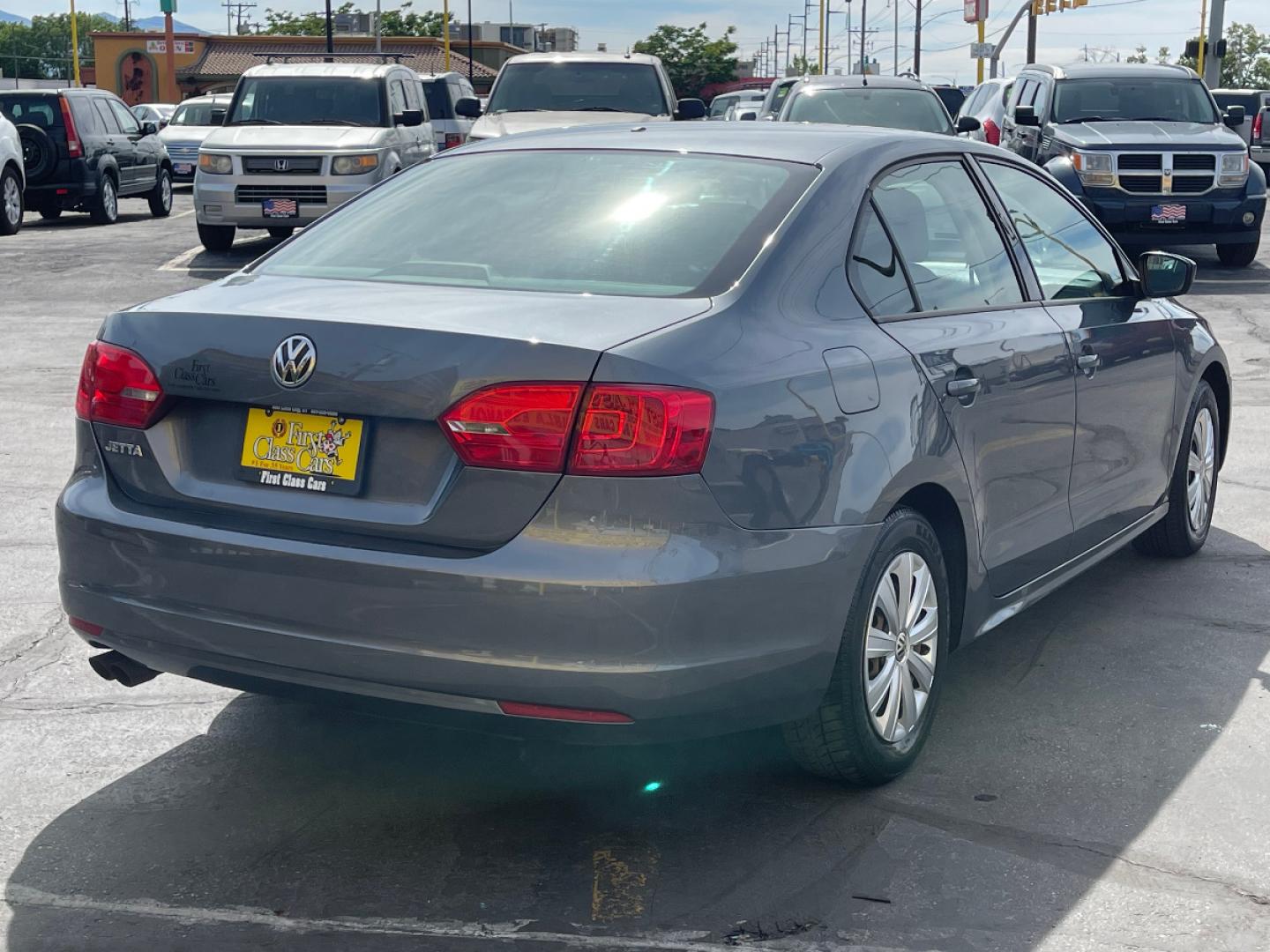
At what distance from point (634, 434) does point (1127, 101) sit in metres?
15.7

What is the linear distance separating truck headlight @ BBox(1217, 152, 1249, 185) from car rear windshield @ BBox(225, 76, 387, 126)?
857 centimetres

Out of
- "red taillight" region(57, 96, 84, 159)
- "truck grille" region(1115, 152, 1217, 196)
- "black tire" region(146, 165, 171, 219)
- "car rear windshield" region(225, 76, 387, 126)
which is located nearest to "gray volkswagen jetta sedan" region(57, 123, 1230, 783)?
"truck grille" region(1115, 152, 1217, 196)

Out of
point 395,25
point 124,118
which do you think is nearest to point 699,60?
point 395,25

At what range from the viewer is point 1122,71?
17.9 m

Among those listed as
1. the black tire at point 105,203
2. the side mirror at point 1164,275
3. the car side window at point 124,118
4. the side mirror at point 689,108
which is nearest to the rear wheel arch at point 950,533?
the side mirror at point 1164,275

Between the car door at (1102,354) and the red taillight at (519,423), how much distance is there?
2155 millimetres

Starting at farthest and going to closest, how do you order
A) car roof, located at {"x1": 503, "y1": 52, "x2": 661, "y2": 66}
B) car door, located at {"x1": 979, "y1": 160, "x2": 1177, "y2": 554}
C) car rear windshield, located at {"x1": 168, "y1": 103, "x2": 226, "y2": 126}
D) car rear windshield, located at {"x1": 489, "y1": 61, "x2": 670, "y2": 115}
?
car rear windshield, located at {"x1": 168, "y1": 103, "x2": 226, "y2": 126}
car roof, located at {"x1": 503, "y1": 52, "x2": 661, "y2": 66}
car rear windshield, located at {"x1": 489, "y1": 61, "x2": 670, "y2": 115}
car door, located at {"x1": 979, "y1": 160, "x2": 1177, "y2": 554}

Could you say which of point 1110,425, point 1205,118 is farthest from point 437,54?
point 1110,425

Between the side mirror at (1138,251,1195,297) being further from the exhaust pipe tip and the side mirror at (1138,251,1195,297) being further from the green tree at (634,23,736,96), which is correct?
the green tree at (634,23,736,96)

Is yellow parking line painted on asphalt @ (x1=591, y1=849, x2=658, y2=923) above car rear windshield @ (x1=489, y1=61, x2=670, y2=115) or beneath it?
beneath

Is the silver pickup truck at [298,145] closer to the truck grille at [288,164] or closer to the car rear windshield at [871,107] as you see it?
the truck grille at [288,164]

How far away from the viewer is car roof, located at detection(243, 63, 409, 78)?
1841 cm

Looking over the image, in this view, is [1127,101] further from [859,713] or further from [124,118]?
[859,713]

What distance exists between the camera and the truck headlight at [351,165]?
1705 cm
